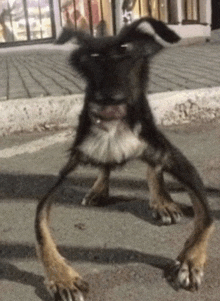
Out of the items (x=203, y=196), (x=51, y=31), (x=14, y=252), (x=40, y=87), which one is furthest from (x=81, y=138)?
(x=51, y=31)

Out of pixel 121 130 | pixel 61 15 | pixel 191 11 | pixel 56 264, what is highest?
pixel 61 15

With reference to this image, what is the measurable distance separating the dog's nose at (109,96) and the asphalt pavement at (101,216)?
259 millimetres

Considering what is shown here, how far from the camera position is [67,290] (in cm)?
234

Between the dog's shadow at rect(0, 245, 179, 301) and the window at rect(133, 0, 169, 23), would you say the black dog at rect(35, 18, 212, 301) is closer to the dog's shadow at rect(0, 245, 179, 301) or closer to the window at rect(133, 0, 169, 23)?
the dog's shadow at rect(0, 245, 179, 301)

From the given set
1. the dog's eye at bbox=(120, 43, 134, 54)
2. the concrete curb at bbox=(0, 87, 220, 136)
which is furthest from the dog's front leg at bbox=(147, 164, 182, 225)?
the concrete curb at bbox=(0, 87, 220, 136)

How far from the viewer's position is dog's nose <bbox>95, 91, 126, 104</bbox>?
204cm

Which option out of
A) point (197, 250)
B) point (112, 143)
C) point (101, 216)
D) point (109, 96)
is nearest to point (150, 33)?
point (109, 96)

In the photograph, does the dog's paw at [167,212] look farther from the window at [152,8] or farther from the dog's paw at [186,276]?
the window at [152,8]

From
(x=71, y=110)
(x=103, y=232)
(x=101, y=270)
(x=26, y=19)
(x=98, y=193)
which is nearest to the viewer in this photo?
(x=101, y=270)

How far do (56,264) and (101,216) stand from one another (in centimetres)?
81

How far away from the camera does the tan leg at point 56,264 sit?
2.34 metres

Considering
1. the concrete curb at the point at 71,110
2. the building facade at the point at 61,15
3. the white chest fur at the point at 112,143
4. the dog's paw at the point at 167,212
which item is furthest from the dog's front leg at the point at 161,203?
the building facade at the point at 61,15

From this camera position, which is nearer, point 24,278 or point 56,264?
point 56,264

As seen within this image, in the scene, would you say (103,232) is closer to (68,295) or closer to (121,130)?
(68,295)
